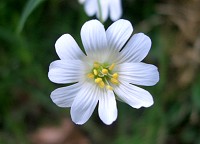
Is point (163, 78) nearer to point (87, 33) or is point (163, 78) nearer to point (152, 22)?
point (152, 22)

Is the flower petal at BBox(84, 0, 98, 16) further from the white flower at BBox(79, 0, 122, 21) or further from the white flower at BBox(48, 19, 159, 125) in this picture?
the white flower at BBox(48, 19, 159, 125)

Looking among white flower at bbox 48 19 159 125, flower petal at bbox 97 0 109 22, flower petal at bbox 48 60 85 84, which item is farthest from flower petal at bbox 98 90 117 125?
flower petal at bbox 97 0 109 22

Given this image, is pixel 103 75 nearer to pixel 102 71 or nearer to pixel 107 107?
pixel 102 71

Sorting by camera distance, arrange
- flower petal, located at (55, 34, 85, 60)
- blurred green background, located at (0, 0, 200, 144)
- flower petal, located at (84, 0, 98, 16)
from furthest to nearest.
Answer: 1. blurred green background, located at (0, 0, 200, 144)
2. flower petal, located at (84, 0, 98, 16)
3. flower petal, located at (55, 34, 85, 60)

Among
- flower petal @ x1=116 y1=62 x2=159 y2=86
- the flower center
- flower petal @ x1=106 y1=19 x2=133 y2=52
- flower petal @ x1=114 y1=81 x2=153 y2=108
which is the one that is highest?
flower petal @ x1=106 y1=19 x2=133 y2=52

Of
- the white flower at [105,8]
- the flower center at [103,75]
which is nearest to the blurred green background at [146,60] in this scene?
the white flower at [105,8]

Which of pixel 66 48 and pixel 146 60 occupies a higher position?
pixel 66 48

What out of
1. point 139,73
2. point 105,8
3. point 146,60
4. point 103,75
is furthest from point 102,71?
point 146,60
